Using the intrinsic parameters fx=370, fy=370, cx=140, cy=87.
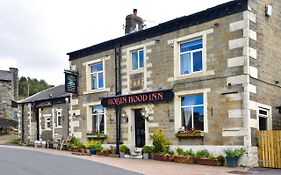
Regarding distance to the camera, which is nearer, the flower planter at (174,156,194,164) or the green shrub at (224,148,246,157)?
the green shrub at (224,148,246,157)

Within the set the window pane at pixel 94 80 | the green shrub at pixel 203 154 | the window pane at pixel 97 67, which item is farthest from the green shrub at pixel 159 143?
the window pane at pixel 97 67

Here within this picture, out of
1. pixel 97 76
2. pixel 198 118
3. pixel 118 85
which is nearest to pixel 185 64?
pixel 198 118

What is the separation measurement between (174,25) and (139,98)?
4378mm

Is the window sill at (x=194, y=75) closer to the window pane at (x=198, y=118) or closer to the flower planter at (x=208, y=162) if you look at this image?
the window pane at (x=198, y=118)

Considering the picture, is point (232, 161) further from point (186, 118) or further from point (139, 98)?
point (139, 98)

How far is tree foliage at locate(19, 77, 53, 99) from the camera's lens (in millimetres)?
80137

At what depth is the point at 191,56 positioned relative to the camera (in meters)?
18.5

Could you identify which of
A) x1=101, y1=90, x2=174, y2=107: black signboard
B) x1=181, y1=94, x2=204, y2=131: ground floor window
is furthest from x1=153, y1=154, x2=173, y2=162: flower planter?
x1=101, y1=90, x2=174, y2=107: black signboard

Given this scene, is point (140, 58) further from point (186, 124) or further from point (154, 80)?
point (186, 124)

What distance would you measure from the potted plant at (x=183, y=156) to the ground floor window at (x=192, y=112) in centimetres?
122

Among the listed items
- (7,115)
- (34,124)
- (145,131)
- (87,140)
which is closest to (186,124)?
(145,131)

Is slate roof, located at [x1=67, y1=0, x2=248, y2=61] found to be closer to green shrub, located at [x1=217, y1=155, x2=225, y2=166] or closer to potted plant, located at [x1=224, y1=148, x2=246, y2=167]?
→ potted plant, located at [x1=224, y1=148, x2=246, y2=167]

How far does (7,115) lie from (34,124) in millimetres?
14723

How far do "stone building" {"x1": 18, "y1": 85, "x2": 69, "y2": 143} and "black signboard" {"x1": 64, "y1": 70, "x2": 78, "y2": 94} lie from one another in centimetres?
218
